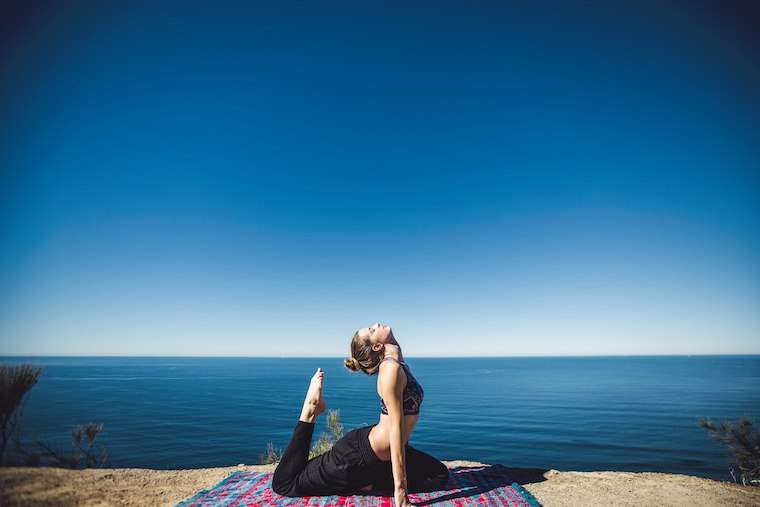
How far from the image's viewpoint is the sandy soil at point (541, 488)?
14.3 ft

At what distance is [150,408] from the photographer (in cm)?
3931

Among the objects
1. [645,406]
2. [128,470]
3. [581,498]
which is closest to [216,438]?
[128,470]

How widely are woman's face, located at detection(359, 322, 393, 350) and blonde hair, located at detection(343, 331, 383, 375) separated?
5 centimetres

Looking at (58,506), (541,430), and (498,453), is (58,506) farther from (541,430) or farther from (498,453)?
(541,430)

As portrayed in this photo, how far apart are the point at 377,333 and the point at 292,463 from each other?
1.83 m

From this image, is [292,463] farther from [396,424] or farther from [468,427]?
[468,427]

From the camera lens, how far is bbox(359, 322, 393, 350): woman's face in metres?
4.14

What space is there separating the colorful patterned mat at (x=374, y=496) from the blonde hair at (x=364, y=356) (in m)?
1.55

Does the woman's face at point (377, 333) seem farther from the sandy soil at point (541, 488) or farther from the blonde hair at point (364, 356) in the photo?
the sandy soil at point (541, 488)

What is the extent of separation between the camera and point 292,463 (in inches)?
168

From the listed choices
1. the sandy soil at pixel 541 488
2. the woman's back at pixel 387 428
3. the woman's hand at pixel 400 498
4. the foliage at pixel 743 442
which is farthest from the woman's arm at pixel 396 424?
the foliage at pixel 743 442

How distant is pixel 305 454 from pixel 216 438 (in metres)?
25.7

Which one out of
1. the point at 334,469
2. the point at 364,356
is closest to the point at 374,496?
the point at 334,469

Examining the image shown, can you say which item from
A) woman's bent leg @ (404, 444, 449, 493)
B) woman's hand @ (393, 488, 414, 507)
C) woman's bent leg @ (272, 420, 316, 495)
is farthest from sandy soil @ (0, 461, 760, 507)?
woman's hand @ (393, 488, 414, 507)
